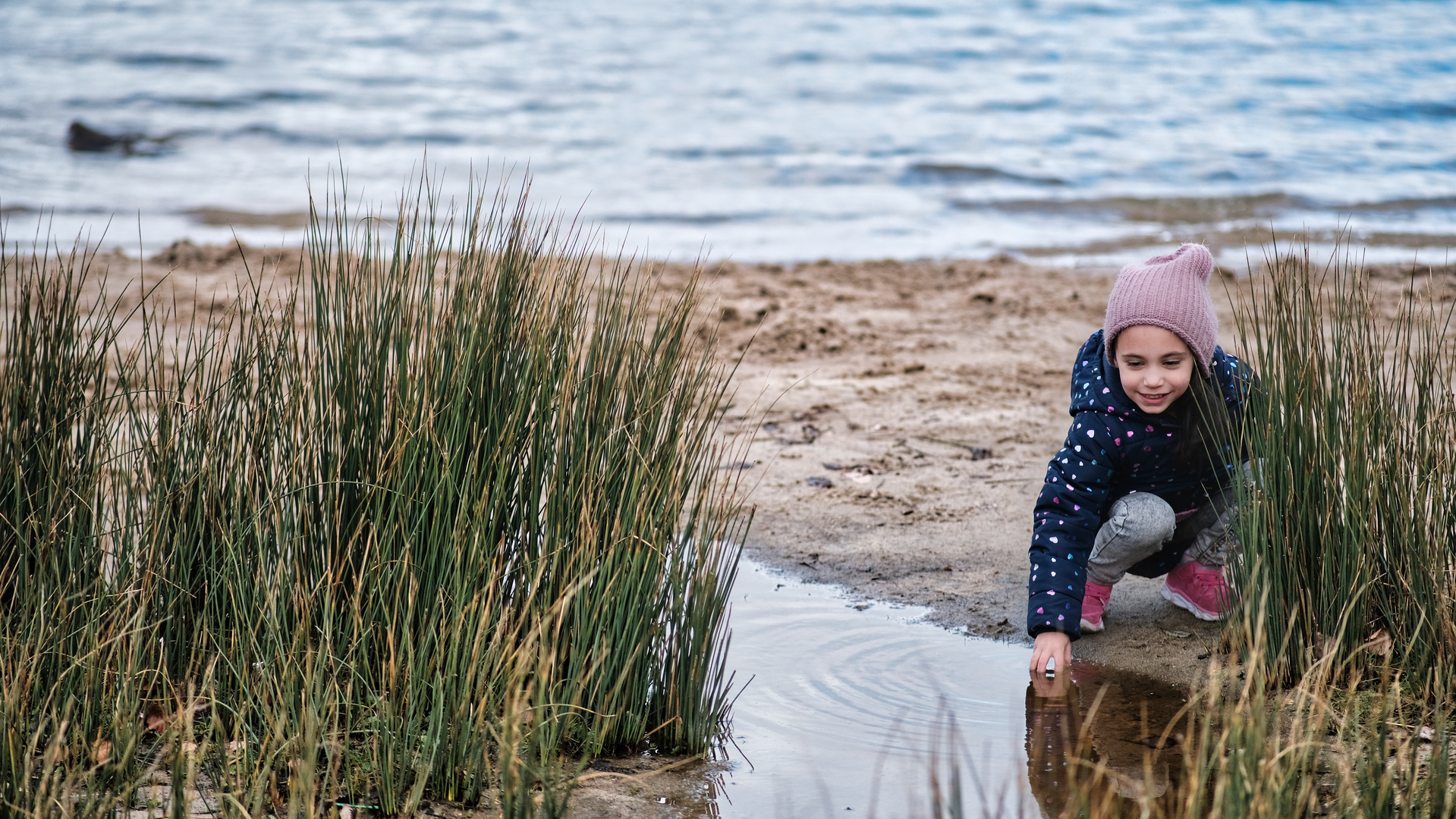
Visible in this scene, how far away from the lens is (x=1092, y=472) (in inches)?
121

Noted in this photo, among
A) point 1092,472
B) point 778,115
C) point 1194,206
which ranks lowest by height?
point 1092,472

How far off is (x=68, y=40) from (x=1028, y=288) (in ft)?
47.6

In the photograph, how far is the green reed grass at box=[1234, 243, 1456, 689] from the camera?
2.61 metres

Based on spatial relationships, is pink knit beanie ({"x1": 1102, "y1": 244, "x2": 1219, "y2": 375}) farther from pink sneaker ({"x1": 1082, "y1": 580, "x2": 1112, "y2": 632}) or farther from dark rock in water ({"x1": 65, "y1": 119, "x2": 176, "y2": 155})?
dark rock in water ({"x1": 65, "y1": 119, "x2": 176, "y2": 155})

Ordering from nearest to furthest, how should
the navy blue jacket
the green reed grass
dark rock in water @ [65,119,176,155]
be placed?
the green reed grass, the navy blue jacket, dark rock in water @ [65,119,176,155]

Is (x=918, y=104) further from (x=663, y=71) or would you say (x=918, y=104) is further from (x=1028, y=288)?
(x=1028, y=288)

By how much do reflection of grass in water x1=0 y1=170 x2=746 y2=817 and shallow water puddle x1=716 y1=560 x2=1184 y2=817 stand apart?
23 centimetres

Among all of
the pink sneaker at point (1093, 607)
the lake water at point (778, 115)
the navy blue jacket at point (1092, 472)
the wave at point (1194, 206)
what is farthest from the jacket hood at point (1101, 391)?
the wave at point (1194, 206)

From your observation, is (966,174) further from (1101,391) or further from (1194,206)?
(1101,391)

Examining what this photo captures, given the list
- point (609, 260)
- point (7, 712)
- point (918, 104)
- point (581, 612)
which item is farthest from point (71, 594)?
point (918, 104)

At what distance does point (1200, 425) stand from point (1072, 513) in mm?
408

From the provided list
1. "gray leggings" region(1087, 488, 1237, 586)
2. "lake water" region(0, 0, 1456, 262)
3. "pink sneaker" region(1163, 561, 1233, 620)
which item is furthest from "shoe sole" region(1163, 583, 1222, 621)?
"lake water" region(0, 0, 1456, 262)

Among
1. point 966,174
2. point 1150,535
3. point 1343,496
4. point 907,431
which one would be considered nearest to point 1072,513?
point 1150,535

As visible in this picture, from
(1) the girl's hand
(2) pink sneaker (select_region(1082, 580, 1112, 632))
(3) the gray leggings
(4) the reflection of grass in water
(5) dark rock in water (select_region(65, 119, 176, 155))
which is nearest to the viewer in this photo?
(4) the reflection of grass in water
